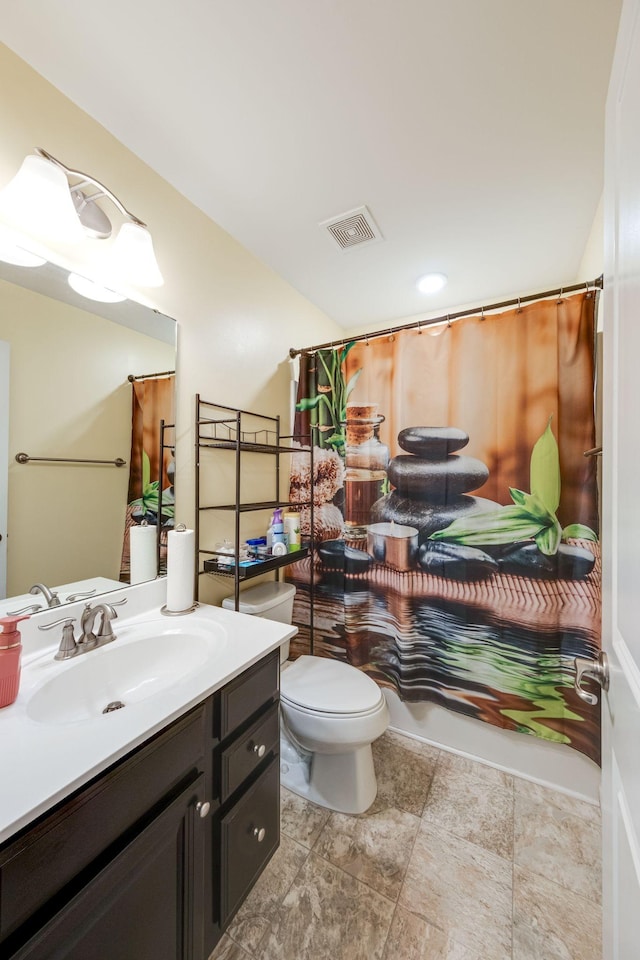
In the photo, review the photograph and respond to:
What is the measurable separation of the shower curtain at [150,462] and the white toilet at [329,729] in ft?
1.58

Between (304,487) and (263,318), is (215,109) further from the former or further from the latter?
(304,487)

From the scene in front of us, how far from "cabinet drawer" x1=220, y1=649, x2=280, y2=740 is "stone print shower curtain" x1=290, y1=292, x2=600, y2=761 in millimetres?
844

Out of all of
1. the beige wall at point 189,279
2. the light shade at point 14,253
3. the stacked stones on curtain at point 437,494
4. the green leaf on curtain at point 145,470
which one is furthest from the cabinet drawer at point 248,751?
the light shade at point 14,253

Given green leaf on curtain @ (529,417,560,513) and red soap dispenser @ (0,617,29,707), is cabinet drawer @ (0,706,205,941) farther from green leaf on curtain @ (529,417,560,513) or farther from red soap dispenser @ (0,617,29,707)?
green leaf on curtain @ (529,417,560,513)

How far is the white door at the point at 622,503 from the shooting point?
1.65 ft

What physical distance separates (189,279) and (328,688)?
5.72 feet

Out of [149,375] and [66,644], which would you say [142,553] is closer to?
[66,644]

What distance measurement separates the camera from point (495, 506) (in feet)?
5.09

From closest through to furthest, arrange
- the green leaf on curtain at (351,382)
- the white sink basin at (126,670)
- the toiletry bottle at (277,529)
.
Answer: the white sink basin at (126,670) < the toiletry bottle at (277,529) < the green leaf on curtain at (351,382)

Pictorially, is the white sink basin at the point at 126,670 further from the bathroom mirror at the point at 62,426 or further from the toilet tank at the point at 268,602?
the toilet tank at the point at 268,602

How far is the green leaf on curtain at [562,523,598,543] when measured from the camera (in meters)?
1.38

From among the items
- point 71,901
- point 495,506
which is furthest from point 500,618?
point 71,901

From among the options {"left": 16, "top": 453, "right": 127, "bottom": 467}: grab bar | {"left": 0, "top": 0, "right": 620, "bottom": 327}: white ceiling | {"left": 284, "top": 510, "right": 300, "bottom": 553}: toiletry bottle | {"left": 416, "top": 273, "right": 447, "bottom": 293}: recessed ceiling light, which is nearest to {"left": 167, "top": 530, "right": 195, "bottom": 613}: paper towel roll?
{"left": 16, "top": 453, "right": 127, "bottom": 467}: grab bar

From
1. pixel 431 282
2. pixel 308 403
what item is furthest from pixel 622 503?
pixel 431 282
